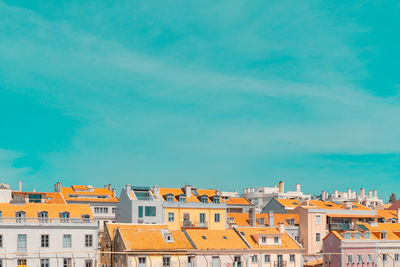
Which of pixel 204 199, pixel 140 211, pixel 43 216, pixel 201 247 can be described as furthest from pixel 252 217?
pixel 43 216

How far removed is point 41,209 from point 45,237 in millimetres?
5913

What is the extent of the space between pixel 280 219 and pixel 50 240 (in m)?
49.2

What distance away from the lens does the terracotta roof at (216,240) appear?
307 ft

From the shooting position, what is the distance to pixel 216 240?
9588 cm

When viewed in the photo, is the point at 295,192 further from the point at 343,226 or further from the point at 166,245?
the point at 166,245

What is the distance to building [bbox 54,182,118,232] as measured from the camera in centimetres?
13500

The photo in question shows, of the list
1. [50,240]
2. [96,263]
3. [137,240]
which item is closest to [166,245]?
[137,240]

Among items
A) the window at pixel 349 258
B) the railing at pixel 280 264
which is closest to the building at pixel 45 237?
the railing at pixel 280 264

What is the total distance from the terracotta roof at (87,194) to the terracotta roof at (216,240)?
45.3 metres

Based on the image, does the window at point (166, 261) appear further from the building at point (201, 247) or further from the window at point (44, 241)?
the window at point (44, 241)

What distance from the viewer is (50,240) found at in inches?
3438

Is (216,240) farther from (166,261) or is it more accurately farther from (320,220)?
(320,220)

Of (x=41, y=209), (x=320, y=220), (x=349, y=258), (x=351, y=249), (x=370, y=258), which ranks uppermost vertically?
(x=41, y=209)

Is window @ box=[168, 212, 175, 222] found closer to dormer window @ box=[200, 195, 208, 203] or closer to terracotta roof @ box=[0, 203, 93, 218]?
dormer window @ box=[200, 195, 208, 203]
